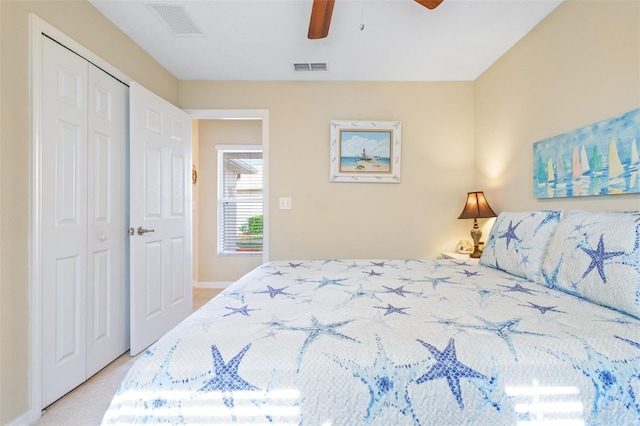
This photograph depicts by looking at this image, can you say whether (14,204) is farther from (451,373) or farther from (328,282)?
(451,373)

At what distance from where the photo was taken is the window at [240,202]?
434 cm

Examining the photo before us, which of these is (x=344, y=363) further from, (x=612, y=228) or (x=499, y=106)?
(x=499, y=106)

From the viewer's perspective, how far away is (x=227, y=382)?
0.78m

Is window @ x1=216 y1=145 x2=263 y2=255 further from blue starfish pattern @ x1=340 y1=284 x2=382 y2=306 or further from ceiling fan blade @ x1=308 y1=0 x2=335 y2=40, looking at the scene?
blue starfish pattern @ x1=340 y1=284 x2=382 y2=306

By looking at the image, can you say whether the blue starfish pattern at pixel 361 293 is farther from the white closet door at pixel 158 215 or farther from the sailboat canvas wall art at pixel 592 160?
the white closet door at pixel 158 215

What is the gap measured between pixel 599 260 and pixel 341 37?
2.14 metres

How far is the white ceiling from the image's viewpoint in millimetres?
2025

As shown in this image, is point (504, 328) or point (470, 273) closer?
A: point (504, 328)

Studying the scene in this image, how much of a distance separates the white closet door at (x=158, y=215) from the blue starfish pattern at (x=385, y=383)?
2.10 meters

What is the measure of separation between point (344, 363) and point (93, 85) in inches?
91.1

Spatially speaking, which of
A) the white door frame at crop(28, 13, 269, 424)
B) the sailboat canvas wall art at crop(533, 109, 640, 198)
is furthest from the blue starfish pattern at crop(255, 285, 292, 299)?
the sailboat canvas wall art at crop(533, 109, 640, 198)

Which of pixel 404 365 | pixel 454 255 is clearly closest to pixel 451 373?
pixel 404 365

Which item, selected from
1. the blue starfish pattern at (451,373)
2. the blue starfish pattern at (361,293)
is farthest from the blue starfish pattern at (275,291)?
the blue starfish pattern at (451,373)

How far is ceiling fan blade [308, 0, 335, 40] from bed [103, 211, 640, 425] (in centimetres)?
151
